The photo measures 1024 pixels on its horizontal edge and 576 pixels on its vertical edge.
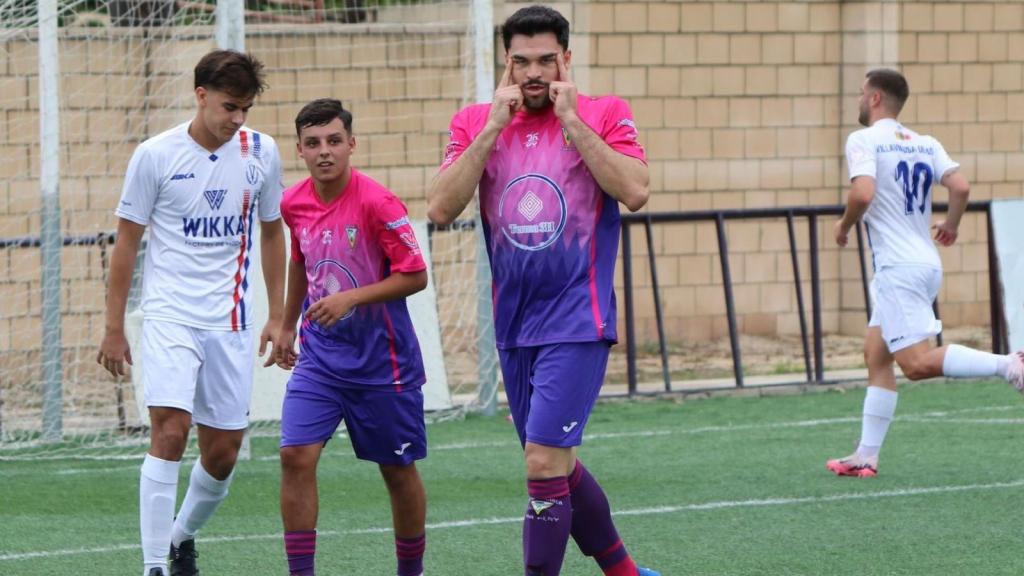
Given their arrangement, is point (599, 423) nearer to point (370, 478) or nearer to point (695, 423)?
point (695, 423)

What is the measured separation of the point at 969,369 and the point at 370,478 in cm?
325

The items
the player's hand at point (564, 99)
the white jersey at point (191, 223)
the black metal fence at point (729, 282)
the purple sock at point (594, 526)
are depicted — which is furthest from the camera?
the black metal fence at point (729, 282)

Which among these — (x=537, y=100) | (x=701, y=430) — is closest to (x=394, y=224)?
(x=537, y=100)

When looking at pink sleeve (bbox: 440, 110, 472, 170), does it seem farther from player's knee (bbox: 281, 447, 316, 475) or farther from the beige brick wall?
the beige brick wall

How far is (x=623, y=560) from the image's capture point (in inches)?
244

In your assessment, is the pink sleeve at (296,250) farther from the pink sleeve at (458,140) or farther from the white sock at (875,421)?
the white sock at (875,421)

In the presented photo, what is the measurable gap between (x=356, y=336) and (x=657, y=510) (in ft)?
8.32

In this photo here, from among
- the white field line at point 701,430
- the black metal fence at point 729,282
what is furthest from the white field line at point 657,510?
the black metal fence at point 729,282

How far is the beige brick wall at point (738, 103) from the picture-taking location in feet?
50.0

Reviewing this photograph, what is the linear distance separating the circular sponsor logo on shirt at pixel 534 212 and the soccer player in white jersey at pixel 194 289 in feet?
4.58

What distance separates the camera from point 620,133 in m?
5.80

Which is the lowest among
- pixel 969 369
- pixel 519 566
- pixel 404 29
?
pixel 519 566

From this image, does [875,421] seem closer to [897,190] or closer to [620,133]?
[897,190]

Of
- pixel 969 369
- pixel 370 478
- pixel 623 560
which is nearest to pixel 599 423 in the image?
pixel 370 478
